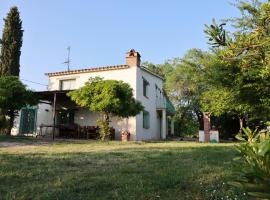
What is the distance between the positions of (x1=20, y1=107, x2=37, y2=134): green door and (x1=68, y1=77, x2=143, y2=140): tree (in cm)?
800

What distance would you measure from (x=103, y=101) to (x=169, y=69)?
2504cm

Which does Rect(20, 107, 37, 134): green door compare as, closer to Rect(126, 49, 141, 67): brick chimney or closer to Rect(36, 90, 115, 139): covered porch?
Rect(36, 90, 115, 139): covered porch

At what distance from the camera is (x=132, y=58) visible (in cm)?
2350

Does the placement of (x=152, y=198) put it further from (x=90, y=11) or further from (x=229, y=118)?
(x=229, y=118)

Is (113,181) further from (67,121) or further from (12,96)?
(67,121)

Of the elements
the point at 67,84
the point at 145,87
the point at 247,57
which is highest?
the point at 67,84

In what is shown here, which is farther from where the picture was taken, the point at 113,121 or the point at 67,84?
the point at 67,84

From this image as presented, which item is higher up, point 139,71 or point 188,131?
point 139,71

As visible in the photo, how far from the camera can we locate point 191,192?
4602 mm

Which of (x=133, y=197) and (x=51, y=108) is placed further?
(x=51, y=108)

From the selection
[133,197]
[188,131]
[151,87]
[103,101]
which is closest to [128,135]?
[103,101]

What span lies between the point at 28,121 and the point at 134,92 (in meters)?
9.73

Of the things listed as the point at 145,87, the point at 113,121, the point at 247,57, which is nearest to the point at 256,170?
the point at 247,57

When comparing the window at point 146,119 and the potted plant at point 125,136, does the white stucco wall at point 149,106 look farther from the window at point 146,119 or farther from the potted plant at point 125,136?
the potted plant at point 125,136
